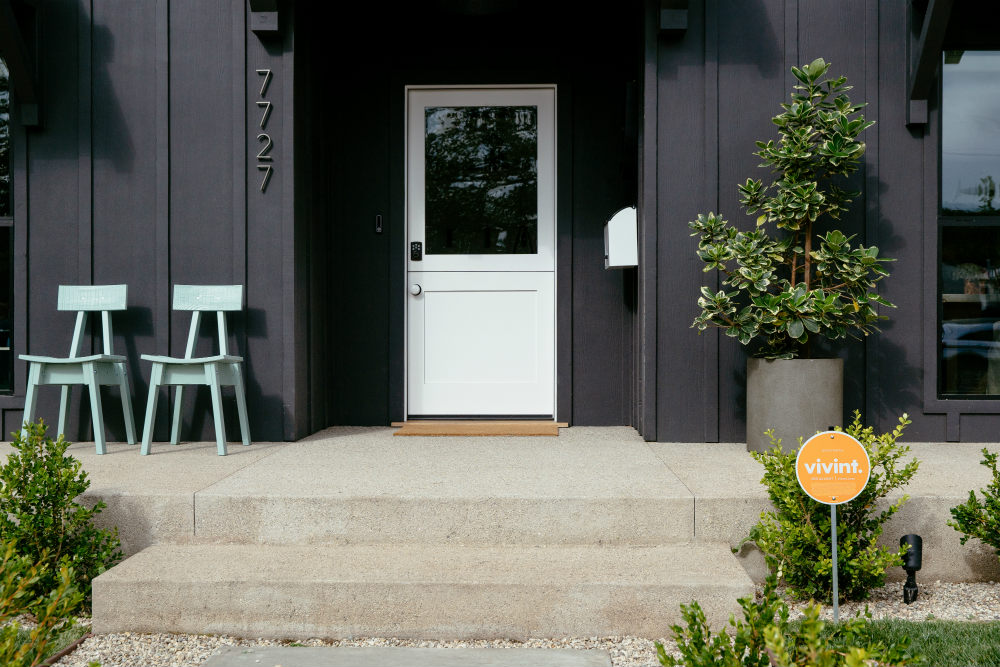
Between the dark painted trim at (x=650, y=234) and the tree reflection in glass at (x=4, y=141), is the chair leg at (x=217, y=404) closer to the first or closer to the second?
the tree reflection in glass at (x=4, y=141)

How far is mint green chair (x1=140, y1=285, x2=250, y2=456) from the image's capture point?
10.7 ft

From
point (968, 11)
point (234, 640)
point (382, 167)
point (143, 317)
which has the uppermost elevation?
point (968, 11)

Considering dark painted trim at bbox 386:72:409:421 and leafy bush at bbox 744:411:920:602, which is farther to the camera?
dark painted trim at bbox 386:72:409:421

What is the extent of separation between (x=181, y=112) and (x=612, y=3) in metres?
2.32

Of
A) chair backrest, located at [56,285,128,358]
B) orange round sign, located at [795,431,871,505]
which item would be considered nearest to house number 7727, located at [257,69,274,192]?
chair backrest, located at [56,285,128,358]

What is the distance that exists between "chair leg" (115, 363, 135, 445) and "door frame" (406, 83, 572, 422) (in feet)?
4.37

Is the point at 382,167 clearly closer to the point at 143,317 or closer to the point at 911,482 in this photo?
the point at 143,317

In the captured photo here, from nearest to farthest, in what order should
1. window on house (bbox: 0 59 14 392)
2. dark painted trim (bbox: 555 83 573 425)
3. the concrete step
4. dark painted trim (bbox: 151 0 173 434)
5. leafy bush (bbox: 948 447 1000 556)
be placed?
the concrete step < leafy bush (bbox: 948 447 1000 556) < dark painted trim (bbox: 151 0 173 434) < window on house (bbox: 0 59 14 392) < dark painted trim (bbox: 555 83 573 425)

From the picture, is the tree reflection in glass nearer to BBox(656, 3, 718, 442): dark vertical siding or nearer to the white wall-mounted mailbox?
the white wall-mounted mailbox

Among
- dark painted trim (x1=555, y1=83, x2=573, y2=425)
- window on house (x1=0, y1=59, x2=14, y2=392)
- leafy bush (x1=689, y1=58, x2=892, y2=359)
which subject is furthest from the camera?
dark painted trim (x1=555, y1=83, x2=573, y2=425)

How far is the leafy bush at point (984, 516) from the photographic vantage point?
2.29 meters

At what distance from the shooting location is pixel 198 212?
363cm

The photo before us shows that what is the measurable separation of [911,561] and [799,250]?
57.9 inches

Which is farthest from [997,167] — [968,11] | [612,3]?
[612,3]
